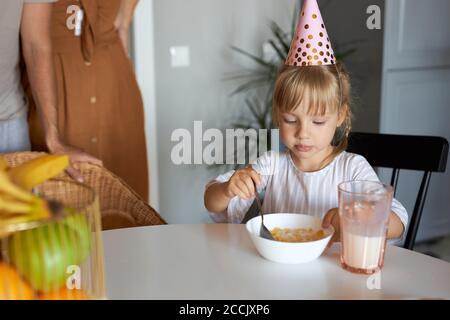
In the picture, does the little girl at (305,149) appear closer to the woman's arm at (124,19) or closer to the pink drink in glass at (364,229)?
the pink drink in glass at (364,229)

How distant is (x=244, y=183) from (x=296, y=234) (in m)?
0.19

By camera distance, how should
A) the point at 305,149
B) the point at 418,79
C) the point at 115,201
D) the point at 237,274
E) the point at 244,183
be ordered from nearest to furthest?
1. the point at 237,274
2. the point at 244,183
3. the point at 305,149
4. the point at 115,201
5. the point at 418,79

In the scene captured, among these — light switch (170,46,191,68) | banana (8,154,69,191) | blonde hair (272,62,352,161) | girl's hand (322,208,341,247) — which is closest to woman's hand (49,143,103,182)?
blonde hair (272,62,352,161)

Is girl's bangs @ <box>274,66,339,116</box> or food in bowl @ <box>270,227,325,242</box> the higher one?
girl's bangs @ <box>274,66,339,116</box>

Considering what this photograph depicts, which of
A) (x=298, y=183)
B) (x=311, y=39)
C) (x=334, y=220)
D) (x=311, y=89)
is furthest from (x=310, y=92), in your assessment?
(x=334, y=220)

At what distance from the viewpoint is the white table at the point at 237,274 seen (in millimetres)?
816

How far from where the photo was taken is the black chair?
1.31 metres

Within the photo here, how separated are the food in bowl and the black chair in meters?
0.38

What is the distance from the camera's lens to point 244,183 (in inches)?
45.9

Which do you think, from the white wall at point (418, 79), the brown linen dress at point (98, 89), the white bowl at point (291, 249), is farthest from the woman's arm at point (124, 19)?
the white bowl at point (291, 249)

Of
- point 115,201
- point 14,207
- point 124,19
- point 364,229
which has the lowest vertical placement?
point 115,201

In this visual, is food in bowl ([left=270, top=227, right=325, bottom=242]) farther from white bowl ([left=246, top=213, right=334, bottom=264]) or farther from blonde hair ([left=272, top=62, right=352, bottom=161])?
blonde hair ([left=272, top=62, right=352, bottom=161])

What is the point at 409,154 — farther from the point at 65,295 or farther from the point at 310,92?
the point at 65,295
